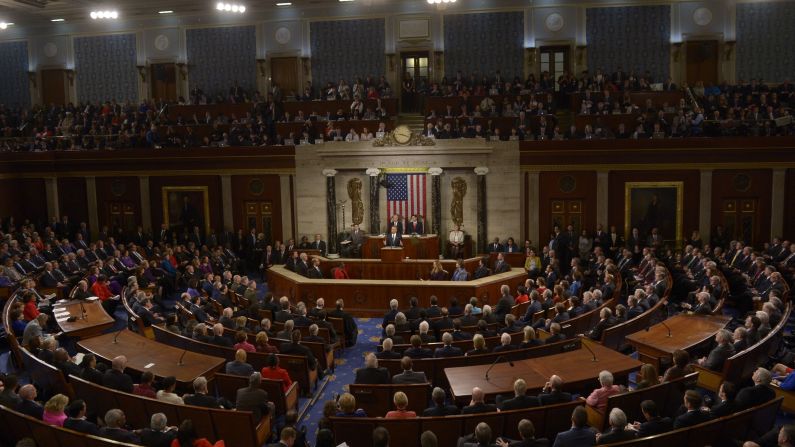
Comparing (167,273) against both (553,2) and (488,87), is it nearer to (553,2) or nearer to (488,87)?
(488,87)

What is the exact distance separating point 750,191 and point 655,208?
2670 mm

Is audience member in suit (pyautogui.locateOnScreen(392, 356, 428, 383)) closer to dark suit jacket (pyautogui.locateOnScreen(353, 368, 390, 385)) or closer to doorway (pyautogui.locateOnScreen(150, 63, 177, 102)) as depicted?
dark suit jacket (pyautogui.locateOnScreen(353, 368, 390, 385))

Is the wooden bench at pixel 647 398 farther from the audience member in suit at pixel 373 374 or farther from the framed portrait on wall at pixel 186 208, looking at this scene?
the framed portrait on wall at pixel 186 208

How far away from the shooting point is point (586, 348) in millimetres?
10234

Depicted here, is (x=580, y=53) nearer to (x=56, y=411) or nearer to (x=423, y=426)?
(x=423, y=426)

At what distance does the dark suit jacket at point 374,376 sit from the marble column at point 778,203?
51.5 ft

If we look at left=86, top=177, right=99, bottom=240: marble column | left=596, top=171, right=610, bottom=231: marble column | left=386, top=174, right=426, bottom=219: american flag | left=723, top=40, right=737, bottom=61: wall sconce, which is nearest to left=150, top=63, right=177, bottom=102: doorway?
left=86, top=177, right=99, bottom=240: marble column

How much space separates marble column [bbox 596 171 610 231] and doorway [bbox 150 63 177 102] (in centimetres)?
1772

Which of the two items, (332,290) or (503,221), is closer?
(332,290)

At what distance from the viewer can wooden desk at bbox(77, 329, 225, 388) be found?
9.58 meters

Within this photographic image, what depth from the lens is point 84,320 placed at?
1281 centimetres

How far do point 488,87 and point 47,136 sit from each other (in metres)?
16.5

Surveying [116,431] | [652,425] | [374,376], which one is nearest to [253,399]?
[374,376]

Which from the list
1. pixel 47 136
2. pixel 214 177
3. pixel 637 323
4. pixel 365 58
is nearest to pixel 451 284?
pixel 637 323
